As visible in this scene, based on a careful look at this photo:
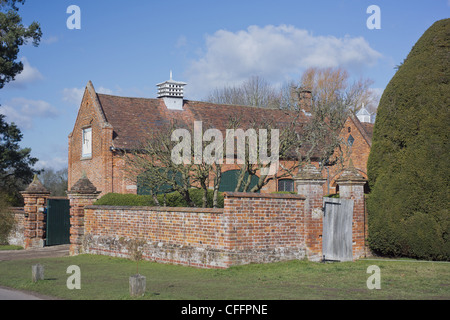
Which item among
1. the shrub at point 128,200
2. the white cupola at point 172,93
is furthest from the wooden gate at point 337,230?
the white cupola at point 172,93

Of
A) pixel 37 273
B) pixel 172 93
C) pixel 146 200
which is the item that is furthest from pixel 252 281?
pixel 172 93

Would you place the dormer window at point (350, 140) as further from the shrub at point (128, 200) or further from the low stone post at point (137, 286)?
the low stone post at point (137, 286)

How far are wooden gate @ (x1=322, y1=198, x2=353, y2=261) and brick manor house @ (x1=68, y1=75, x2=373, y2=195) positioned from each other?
10.5 meters

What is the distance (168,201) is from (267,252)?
799 cm

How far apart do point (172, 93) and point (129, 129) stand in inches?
180

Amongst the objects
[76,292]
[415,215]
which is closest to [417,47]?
[415,215]

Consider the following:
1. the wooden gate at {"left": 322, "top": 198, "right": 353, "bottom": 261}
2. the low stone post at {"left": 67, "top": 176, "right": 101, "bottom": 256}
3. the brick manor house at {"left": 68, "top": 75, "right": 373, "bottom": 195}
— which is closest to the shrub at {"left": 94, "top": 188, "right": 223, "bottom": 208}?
the low stone post at {"left": 67, "top": 176, "right": 101, "bottom": 256}

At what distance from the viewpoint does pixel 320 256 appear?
1419 centimetres

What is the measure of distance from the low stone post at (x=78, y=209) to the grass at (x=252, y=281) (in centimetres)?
298

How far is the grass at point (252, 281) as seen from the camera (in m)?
9.30

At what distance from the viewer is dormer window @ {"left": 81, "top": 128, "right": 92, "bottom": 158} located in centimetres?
2848

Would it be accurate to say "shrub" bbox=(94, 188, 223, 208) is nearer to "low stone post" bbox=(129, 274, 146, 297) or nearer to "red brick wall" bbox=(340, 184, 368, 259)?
"red brick wall" bbox=(340, 184, 368, 259)
